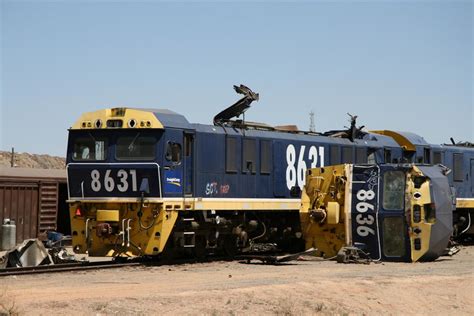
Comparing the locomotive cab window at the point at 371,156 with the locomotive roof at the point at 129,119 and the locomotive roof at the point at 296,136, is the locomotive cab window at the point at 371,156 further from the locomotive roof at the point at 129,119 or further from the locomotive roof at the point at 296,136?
the locomotive roof at the point at 129,119

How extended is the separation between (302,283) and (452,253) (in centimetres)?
910

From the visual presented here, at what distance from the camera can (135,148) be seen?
67.3 ft

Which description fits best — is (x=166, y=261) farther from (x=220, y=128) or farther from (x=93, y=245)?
(x=220, y=128)

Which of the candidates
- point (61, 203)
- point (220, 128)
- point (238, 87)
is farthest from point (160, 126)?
Answer: point (61, 203)

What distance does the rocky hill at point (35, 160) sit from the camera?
93812mm

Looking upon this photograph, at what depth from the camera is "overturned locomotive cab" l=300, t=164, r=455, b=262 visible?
68.0ft

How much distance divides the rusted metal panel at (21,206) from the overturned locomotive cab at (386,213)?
1290 cm

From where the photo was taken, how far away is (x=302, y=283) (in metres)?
15.7

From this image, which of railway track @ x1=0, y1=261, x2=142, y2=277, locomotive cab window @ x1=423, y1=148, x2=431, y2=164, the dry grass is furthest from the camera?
locomotive cab window @ x1=423, y1=148, x2=431, y2=164

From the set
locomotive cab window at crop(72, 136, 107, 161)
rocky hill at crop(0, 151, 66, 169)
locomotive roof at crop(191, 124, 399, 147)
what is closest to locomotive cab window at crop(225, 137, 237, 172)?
locomotive roof at crop(191, 124, 399, 147)

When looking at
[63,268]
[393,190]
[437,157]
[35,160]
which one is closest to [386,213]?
[393,190]

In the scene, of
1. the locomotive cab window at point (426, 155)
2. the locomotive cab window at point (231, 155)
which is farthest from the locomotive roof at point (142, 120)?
the locomotive cab window at point (426, 155)

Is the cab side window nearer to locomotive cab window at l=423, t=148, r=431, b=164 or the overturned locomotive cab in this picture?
the overturned locomotive cab

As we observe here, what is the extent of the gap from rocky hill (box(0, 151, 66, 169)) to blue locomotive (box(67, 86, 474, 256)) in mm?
72060
